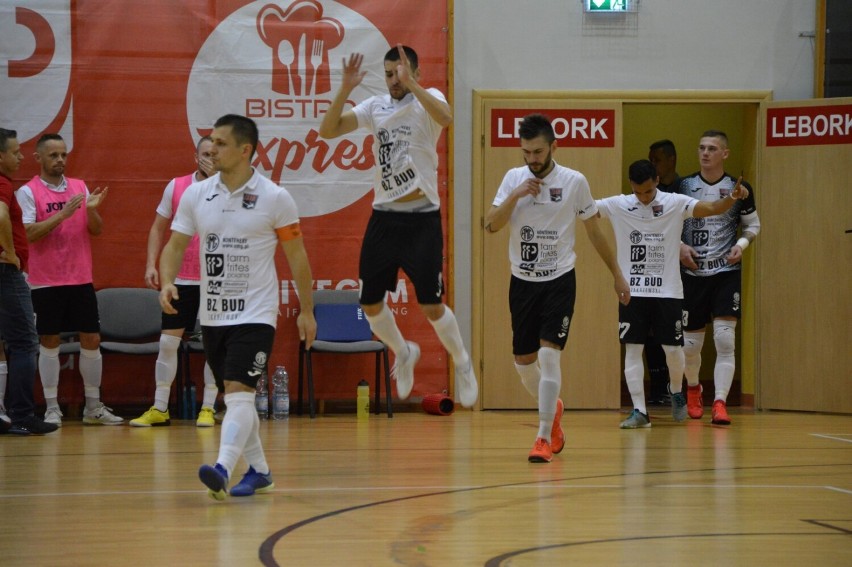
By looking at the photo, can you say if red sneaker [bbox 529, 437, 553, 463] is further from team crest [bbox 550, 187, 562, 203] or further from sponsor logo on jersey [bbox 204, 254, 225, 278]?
sponsor logo on jersey [bbox 204, 254, 225, 278]

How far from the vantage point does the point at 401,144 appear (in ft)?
19.9

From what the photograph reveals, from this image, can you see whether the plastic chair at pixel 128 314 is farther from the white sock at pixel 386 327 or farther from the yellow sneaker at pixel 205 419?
the white sock at pixel 386 327

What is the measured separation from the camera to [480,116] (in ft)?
33.2

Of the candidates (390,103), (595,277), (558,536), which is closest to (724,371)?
(595,277)

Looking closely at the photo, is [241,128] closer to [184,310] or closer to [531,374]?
[531,374]

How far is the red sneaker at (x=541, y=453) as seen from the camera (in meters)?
6.38

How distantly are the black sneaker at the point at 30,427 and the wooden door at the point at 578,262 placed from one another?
3912 millimetres

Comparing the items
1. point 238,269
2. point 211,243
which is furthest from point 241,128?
point 238,269

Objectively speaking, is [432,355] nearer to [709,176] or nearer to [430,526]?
[709,176]

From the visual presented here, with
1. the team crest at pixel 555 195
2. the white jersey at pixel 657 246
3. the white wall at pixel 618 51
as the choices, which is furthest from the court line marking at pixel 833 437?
the white wall at pixel 618 51

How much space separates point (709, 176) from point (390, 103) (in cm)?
397

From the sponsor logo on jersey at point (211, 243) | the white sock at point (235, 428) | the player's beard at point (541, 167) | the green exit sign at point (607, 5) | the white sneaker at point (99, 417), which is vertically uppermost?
the green exit sign at point (607, 5)

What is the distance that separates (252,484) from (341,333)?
4495 millimetres

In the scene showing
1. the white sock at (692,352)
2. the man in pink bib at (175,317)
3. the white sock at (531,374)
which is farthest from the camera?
the white sock at (692,352)
